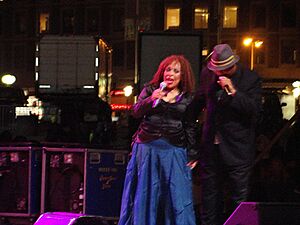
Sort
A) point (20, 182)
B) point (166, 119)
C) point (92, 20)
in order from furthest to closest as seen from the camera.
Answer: point (92, 20), point (20, 182), point (166, 119)

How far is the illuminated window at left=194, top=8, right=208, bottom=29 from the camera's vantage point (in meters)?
49.0

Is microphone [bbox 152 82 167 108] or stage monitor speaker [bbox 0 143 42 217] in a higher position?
microphone [bbox 152 82 167 108]

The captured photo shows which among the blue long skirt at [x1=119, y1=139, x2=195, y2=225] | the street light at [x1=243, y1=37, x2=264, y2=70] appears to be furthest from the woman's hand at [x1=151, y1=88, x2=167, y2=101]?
the street light at [x1=243, y1=37, x2=264, y2=70]

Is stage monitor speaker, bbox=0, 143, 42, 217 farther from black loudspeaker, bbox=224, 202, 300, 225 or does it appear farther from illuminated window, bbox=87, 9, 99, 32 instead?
illuminated window, bbox=87, 9, 99, 32

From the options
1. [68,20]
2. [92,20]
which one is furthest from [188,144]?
[68,20]

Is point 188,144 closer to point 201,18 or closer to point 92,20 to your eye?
point 201,18

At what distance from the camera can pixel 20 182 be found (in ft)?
19.9

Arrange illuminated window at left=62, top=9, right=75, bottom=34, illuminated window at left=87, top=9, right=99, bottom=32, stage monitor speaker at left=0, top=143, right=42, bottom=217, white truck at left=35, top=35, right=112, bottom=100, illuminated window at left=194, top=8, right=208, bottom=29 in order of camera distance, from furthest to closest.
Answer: illuminated window at left=62, top=9, right=75, bottom=34 < illuminated window at left=87, top=9, right=99, bottom=32 < illuminated window at left=194, top=8, right=208, bottom=29 < white truck at left=35, top=35, right=112, bottom=100 < stage monitor speaker at left=0, top=143, right=42, bottom=217

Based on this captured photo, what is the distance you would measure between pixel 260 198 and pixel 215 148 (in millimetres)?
1247

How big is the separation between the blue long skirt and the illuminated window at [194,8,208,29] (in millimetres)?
45850

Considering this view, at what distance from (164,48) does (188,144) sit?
7.82 m

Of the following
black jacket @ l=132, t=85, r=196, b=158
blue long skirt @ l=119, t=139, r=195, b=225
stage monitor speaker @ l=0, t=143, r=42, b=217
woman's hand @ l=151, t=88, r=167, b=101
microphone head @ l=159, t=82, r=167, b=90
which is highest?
microphone head @ l=159, t=82, r=167, b=90

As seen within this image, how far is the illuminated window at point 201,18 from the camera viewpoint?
49000 millimetres

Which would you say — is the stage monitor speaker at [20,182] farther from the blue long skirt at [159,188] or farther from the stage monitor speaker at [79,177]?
the blue long skirt at [159,188]
